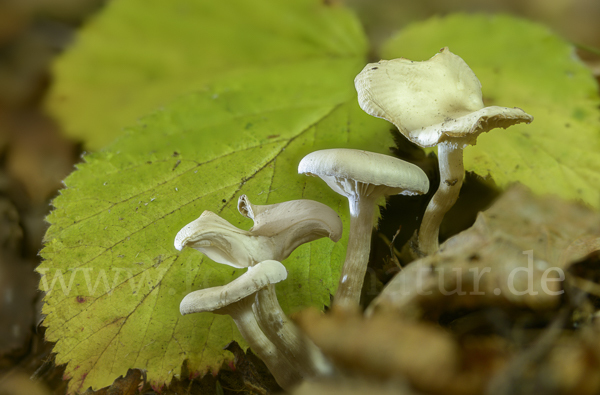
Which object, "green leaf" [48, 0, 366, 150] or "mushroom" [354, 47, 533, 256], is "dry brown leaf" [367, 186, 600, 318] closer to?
"mushroom" [354, 47, 533, 256]

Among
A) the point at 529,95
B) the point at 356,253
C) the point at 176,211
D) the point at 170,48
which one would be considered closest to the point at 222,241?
the point at 176,211

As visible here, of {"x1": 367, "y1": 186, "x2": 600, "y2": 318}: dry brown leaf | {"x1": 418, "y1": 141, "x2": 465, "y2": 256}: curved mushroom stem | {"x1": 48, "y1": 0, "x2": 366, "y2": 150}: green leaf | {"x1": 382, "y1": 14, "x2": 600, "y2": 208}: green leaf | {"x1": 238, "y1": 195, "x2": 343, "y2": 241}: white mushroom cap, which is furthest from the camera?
{"x1": 48, "y1": 0, "x2": 366, "y2": 150}: green leaf

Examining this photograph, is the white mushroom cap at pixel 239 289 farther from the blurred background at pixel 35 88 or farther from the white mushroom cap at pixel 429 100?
the blurred background at pixel 35 88

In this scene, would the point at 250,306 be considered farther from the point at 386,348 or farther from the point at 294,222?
the point at 386,348

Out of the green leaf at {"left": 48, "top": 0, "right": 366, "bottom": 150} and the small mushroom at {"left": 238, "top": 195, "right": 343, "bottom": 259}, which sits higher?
the green leaf at {"left": 48, "top": 0, "right": 366, "bottom": 150}

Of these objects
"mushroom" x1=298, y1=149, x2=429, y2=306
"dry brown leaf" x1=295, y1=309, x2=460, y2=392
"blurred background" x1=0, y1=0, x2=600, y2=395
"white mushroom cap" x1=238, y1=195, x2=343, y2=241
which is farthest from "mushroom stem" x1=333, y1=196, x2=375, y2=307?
"blurred background" x1=0, y1=0, x2=600, y2=395

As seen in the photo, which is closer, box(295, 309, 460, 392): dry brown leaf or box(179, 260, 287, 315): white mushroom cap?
box(295, 309, 460, 392): dry brown leaf

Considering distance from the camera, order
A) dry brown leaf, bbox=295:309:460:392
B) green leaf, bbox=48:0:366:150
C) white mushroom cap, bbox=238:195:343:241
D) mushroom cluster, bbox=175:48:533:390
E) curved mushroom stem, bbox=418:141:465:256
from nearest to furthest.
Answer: dry brown leaf, bbox=295:309:460:392 < mushroom cluster, bbox=175:48:533:390 < white mushroom cap, bbox=238:195:343:241 < curved mushroom stem, bbox=418:141:465:256 < green leaf, bbox=48:0:366:150

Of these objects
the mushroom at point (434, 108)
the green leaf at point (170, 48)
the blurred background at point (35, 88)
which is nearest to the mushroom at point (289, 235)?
the mushroom at point (434, 108)
